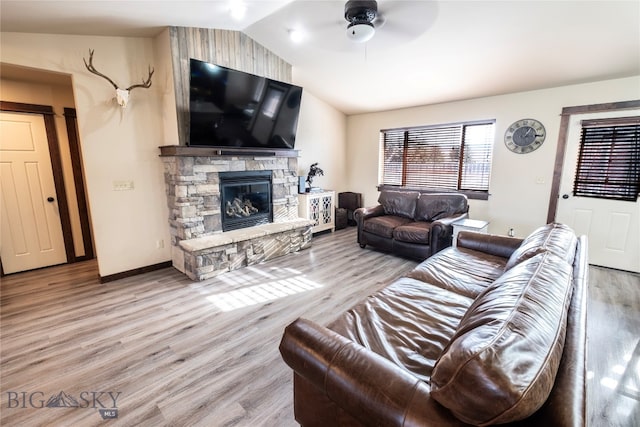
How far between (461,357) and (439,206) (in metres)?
3.63

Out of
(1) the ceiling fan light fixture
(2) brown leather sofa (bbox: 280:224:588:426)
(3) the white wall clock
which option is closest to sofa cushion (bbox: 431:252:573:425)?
(2) brown leather sofa (bbox: 280:224:588:426)

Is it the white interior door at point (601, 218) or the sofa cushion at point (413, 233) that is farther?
the sofa cushion at point (413, 233)

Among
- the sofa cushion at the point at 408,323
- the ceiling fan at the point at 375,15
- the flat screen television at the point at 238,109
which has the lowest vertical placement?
the sofa cushion at the point at 408,323

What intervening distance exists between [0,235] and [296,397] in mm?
4252

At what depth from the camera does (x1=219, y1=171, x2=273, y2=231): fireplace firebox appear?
12.4ft

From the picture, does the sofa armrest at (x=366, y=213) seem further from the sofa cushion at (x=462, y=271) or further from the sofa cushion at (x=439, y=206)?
the sofa cushion at (x=462, y=271)

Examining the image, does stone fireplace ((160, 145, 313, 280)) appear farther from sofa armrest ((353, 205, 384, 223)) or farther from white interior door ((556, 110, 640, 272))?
white interior door ((556, 110, 640, 272))

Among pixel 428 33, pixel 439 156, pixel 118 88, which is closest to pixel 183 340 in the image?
pixel 118 88

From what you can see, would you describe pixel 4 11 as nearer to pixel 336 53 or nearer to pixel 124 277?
pixel 124 277

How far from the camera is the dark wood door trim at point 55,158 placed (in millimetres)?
3365

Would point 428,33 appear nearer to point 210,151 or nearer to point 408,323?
point 210,151

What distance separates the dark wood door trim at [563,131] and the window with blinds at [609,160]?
141 mm

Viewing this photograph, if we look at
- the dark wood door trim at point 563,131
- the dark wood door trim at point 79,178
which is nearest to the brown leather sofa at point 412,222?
the dark wood door trim at point 563,131

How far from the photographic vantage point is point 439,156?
4941mm
